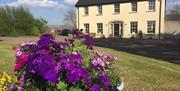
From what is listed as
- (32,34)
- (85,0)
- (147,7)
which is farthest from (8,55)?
(85,0)

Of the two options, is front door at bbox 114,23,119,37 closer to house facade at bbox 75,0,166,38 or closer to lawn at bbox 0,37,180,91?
house facade at bbox 75,0,166,38

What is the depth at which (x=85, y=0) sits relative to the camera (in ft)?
182

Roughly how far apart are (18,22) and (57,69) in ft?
141

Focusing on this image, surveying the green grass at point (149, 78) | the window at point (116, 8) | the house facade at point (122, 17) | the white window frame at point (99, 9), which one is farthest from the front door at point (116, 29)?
the green grass at point (149, 78)

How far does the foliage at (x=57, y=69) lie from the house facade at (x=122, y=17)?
42.4m

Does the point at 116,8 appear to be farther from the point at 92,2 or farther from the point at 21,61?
the point at 21,61

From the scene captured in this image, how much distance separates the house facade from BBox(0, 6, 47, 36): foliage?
6.64 metres

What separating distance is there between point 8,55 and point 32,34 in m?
31.1

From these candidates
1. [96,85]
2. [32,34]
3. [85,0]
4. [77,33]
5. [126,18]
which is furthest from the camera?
[85,0]

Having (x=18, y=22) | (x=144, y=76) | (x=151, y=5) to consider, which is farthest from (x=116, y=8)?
(x=144, y=76)

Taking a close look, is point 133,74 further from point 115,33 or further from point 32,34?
point 115,33

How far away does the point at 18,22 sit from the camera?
46.6 m

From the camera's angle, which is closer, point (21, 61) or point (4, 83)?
point (21, 61)

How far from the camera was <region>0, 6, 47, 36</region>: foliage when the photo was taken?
45438 mm
